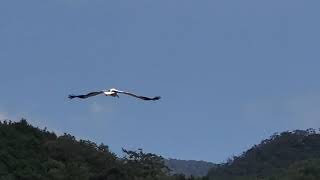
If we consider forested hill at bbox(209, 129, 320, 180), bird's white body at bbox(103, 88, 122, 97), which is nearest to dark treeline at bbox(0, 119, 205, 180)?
bird's white body at bbox(103, 88, 122, 97)

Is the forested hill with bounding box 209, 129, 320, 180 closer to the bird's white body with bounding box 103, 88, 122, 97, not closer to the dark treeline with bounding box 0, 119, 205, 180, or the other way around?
the dark treeline with bounding box 0, 119, 205, 180

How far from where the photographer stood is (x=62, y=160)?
51375mm

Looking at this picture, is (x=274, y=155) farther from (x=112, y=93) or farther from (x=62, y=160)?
(x=112, y=93)

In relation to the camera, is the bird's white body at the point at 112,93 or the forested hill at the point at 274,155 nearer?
the bird's white body at the point at 112,93

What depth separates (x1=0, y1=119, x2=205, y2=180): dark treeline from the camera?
46.6 meters

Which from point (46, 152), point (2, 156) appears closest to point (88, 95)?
point (2, 156)

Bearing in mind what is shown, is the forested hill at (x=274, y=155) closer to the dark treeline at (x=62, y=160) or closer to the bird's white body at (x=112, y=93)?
the dark treeline at (x=62, y=160)

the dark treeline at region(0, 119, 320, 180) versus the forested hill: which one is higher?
the forested hill

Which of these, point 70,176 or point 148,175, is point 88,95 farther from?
point 148,175

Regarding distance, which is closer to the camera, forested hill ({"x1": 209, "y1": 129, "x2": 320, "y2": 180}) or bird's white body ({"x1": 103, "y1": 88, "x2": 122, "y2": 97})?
bird's white body ({"x1": 103, "y1": 88, "x2": 122, "y2": 97})

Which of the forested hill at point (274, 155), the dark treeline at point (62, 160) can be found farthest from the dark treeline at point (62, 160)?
the forested hill at point (274, 155)

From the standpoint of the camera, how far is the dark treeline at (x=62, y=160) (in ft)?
153

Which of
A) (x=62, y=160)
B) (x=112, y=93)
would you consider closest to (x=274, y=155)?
(x=62, y=160)

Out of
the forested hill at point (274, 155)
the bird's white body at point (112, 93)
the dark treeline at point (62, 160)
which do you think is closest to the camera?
the bird's white body at point (112, 93)
